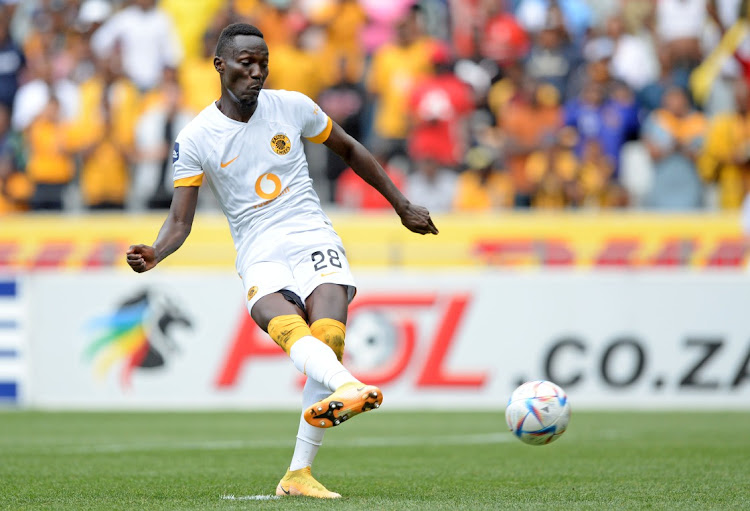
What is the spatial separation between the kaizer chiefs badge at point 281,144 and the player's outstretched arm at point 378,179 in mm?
292

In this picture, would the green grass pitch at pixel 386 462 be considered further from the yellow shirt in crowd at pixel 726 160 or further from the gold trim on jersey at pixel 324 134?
the yellow shirt in crowd at pixel 726 160

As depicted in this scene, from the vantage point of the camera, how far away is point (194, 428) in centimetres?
1243

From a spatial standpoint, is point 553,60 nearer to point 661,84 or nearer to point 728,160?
point 661,84

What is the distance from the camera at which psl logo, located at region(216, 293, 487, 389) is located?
14.7 meters

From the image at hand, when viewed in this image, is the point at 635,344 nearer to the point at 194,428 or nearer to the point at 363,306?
the point at 363,306

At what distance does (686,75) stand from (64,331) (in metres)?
8.87

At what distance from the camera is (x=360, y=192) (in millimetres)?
16938

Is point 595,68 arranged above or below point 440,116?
above

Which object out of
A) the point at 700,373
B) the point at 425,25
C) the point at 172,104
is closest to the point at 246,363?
the point at 172,104

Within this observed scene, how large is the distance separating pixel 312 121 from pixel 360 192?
9584 mm

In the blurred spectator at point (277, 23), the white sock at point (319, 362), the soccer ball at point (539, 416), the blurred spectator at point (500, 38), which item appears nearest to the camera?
the white sock at point (319, 362)

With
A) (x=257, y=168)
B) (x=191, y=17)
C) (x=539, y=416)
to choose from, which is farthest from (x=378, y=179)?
(x=191, y=17)

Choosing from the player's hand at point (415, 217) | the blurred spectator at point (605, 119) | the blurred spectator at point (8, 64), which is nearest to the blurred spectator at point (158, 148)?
the blurred spectator at point (8, 64)

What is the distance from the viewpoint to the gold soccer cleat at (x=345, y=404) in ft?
20.0
